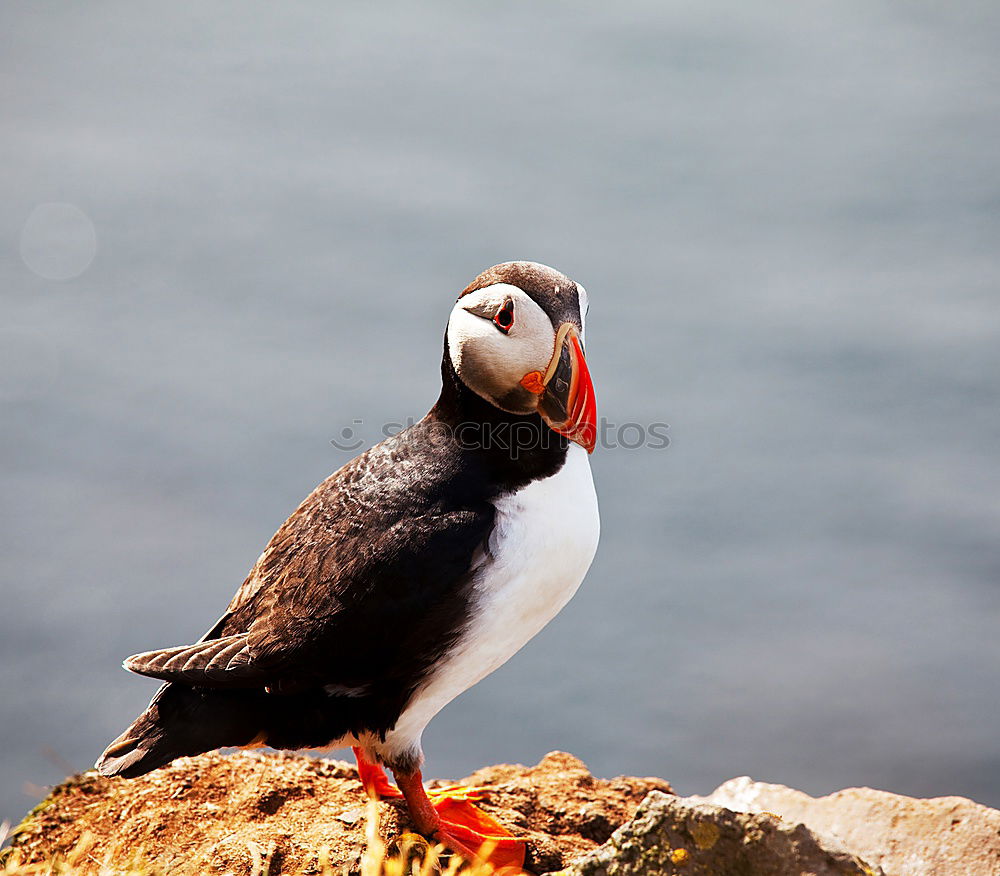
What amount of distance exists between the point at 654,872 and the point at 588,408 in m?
1.39

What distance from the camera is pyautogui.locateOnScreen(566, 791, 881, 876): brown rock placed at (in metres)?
2.54

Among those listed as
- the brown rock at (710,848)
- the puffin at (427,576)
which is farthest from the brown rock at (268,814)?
the brown rock at (710,848)

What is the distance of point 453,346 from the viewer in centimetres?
364

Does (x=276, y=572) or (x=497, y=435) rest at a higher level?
(x=497, y=435)

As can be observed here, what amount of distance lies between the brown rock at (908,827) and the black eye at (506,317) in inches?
65.8

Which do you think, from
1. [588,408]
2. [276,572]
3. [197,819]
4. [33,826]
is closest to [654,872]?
[588,408]

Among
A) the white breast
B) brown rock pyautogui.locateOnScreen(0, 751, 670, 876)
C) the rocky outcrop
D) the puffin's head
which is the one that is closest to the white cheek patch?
the puffin's head

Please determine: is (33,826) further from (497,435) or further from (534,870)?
(497,435)

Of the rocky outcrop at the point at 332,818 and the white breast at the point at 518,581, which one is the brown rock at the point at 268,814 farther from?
the white breast at the point at 518,581

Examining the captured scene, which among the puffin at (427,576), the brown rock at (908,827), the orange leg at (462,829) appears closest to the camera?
the puffin at (427,576)

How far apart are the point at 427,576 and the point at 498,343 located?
2.33 feet

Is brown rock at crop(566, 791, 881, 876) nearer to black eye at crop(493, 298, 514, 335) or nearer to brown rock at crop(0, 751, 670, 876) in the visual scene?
brown rock at crop(0, 751, 670, 876)

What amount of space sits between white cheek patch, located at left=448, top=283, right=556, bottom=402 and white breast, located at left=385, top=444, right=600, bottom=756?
0.35 meters

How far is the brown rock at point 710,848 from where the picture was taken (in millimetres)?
2539
